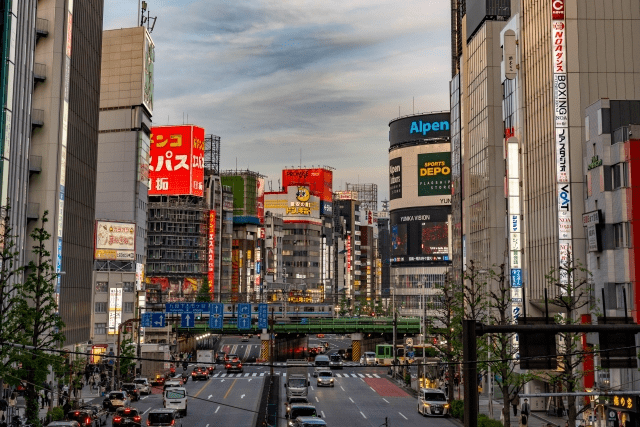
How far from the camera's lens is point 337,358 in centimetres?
11144

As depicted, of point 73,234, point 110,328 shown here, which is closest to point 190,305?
point 73,234

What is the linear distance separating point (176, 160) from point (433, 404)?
11175cm

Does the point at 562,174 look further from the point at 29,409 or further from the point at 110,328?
the point at 110,328

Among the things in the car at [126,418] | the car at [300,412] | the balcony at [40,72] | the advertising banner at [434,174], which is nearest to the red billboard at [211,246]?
the advertising banner at [434,174]

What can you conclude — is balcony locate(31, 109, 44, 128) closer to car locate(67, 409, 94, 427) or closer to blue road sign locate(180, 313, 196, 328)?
blue road sign locate(180, 313, 196, 328)

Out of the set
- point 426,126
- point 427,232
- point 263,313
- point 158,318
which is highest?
point 426,126

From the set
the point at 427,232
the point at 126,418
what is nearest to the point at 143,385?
the point at 126,418

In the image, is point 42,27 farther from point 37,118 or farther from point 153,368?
point 153,368

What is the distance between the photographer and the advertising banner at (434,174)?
194m

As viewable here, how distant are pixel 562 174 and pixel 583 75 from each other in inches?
309

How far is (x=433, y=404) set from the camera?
188 feet

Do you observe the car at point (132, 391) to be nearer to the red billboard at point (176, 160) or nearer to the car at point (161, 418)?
the car at point (161, 418)

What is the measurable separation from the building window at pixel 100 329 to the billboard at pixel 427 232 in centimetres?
10086

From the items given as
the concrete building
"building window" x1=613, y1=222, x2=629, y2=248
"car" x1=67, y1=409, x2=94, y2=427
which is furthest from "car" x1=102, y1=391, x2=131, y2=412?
"building window" x1=613, y1=222, x2=629, y2=248
